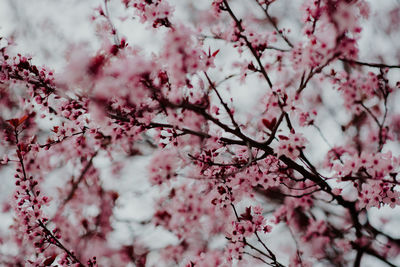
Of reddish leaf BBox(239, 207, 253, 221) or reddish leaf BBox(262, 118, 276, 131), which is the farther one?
reddish leaf BBox(239, 207, 253, 221)

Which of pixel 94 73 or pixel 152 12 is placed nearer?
pixel 94 73

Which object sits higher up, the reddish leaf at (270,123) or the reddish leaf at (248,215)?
the reddish leaf at (270,123)

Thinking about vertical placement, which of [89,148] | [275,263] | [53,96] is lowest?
[275,263]

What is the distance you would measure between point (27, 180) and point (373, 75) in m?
4.72

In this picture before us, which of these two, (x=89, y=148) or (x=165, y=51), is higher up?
(x=89, y=148)

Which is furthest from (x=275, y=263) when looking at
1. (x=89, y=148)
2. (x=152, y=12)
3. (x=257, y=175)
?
(x=89, y=148)

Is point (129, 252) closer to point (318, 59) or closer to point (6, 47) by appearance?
point (6, 47)

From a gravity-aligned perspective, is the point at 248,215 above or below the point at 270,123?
below

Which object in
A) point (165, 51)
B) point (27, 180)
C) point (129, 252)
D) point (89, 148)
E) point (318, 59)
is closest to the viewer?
point (165, 51)

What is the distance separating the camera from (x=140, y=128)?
8.19ft

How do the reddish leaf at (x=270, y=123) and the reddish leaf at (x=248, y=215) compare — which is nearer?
the reddish leaf at (x=270, y=123)

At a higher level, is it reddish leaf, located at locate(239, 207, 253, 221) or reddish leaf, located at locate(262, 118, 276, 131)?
reddish leaf, located at locate(262, 118, 276, 131)

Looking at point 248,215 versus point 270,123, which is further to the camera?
point 248,215

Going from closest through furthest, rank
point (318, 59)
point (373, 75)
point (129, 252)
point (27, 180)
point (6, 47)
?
point (318, 59)
point (6, 47)
point (27, 180)
point (373, 75)
point (129, 252)
